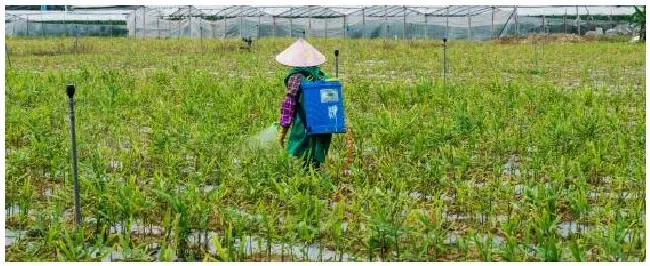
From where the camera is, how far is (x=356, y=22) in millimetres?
28125

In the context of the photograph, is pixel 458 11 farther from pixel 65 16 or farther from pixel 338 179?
pixel 338 179

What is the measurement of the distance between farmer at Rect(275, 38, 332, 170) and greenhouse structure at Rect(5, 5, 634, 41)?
70.4 feet

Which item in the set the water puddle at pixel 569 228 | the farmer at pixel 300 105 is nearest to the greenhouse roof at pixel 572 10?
the farmer at pixel 300 105

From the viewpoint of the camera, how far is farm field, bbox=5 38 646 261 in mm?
3400

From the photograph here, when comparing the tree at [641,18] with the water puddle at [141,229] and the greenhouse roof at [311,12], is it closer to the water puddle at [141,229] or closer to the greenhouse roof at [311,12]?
the greenhouse roof at [311,12]

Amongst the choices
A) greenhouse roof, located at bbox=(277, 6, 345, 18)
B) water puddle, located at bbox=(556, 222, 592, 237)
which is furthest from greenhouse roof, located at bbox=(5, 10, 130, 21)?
water puddle, located at bbox=(556, 222, 592, 237)

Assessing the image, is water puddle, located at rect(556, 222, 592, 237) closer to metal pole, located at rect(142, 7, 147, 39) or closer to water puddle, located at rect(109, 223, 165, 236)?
water puddle, located at rect(109, 223, 165, 236)

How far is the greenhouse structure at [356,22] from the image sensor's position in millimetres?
26609

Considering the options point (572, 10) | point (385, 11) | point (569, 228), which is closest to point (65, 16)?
point (385, 11)

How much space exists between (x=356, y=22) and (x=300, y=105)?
23803mm

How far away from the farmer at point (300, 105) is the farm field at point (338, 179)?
0.55 ft

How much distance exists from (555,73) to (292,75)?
8.46 metres

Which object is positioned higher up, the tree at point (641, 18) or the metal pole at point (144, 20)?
the metal pole at point (144, 20)
